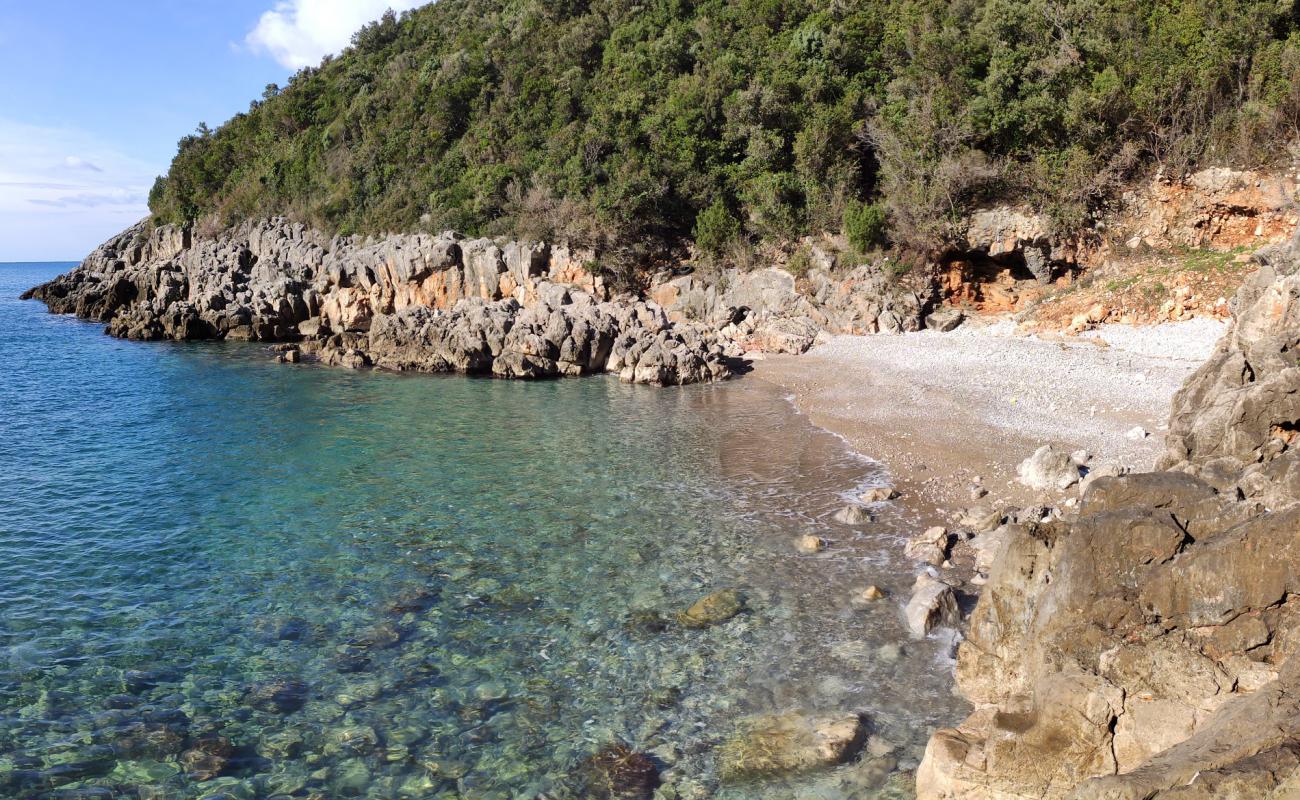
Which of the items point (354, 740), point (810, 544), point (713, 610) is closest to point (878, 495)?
point (810, 544)

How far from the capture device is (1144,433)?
16.5 meters

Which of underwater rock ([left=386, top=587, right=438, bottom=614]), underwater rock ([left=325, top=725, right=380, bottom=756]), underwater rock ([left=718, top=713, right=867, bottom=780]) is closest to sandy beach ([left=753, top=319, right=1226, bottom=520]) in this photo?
underwater rock ([left=718, top=713, right=867, bottom=780])

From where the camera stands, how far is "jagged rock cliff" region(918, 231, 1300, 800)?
4.72m

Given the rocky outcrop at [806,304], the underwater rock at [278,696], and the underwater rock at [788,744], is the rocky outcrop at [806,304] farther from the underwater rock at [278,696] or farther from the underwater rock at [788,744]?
the underwater rock at [278,696]

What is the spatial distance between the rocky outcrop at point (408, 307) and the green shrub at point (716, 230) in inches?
195

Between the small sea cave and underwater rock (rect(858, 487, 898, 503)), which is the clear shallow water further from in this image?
the small sea cave

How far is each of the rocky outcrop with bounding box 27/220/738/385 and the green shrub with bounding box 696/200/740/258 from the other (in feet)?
16.3

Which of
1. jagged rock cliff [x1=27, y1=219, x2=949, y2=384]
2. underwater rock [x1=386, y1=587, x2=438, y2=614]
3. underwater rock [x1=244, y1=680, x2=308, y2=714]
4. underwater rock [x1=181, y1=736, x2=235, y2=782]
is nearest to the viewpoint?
underwater rock [x1=181, y1=736, x2=235, y2=782]

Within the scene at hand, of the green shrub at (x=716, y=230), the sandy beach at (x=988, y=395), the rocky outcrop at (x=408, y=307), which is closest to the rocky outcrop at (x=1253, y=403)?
the sandy beach at (x=988, y=395)

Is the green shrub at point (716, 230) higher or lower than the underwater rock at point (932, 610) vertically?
A: higher

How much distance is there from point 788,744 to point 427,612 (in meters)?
5.49

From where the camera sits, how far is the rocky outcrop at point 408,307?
1203 inches

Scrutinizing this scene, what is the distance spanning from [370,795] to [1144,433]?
16724mm

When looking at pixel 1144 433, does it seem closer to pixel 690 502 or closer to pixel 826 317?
pixel 690 502
